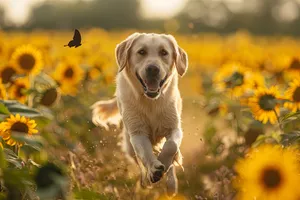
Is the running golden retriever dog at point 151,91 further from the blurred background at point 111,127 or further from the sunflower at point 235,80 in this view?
the sunflower at point 235,80

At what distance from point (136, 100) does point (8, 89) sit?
1.48 meters

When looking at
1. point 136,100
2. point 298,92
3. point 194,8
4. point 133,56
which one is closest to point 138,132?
point 136,100

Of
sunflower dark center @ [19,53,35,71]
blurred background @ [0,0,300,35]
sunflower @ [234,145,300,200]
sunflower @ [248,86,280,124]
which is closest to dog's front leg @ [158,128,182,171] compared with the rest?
sunflower @ [248,86,280,124]

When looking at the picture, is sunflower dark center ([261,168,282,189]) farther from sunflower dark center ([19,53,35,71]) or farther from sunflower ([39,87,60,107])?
sunflower dark center ([19,53,35,71])

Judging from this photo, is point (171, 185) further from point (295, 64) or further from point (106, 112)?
point (295, 64)

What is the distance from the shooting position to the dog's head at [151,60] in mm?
5602

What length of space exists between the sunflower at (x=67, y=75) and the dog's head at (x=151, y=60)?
1.84m

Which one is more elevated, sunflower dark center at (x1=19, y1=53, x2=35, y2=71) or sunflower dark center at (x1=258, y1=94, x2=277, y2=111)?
sunflower dark center at (x1=19, y1=53, x2=35, y2=71)

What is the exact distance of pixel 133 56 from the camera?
590 centimetres

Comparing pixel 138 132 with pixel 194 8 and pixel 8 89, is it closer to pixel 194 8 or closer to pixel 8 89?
pixel 8 89

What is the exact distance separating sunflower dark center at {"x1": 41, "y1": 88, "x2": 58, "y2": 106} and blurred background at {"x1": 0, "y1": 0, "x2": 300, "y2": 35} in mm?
23554

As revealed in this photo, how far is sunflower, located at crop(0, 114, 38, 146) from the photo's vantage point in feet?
14.7

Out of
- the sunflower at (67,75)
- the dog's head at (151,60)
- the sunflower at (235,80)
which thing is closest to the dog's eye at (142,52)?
the dog's head at (151,60)

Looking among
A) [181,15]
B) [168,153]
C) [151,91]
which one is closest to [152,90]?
[151,91]
